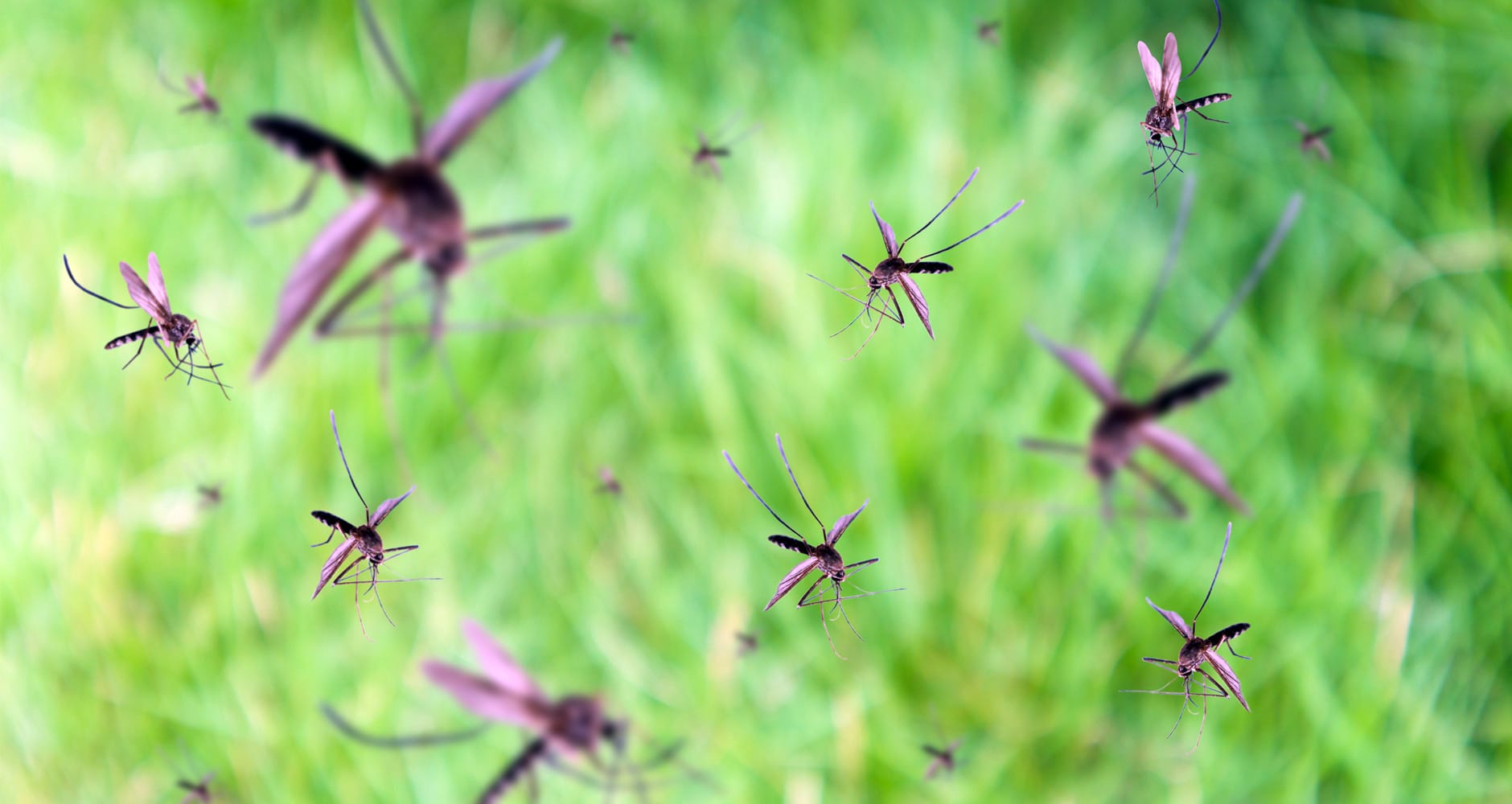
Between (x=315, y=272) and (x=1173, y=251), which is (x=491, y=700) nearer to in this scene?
(x=315, y=272)

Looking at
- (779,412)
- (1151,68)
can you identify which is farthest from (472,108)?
(779,412)

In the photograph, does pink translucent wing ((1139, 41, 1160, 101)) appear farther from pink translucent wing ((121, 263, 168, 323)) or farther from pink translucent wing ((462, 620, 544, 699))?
pink translucent wing ((462, 620, 544, 699))

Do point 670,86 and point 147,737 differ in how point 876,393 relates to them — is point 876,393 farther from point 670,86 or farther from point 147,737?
point 147,737

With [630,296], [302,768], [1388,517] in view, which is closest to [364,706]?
[302,768]

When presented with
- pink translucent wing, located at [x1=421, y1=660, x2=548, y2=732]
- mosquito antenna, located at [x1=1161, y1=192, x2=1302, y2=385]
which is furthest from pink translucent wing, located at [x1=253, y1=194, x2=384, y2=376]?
mosquito antenna, located at [x1=1161, y1=192, x2=1302, y2=385]

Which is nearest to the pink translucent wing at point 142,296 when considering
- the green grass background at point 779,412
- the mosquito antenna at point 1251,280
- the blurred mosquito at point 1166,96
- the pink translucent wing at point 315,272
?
the pink translucent wing at point 315,272
